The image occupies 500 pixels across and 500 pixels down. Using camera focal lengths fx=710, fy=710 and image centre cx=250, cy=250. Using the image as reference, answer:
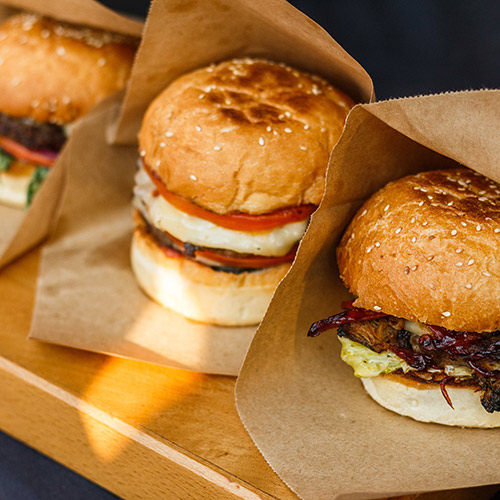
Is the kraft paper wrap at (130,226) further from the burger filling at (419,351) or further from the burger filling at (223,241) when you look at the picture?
the burger filling at (419,351)

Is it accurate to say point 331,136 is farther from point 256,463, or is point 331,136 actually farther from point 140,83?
point 256,463

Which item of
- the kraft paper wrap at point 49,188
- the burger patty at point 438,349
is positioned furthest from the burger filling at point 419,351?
the kraft paper wrap at point 49,188

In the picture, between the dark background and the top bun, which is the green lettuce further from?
the top bun

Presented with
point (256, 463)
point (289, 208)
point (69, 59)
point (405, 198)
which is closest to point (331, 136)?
point (289, 208)

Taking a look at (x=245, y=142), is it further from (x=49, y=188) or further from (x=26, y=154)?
(x=26, y=154)

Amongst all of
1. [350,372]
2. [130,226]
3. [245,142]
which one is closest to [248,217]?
[245,142]

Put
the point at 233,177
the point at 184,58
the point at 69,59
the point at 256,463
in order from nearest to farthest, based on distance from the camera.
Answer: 1. the point at 256,463
2. the point at 233,177
3. the point at 184,58
4. the point at 69,59
